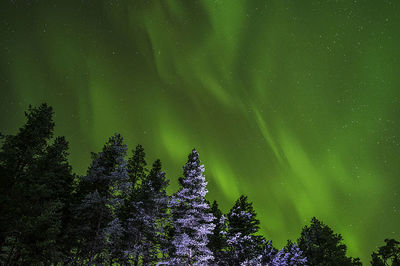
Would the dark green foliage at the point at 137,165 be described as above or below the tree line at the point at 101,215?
above

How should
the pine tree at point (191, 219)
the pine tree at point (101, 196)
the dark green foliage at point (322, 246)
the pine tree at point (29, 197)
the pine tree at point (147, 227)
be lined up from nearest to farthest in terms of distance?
the pine tree at point (29, 197)
the pine tree at point (191, 219)
the pine tree at point (101, 196)
the pine tree at point (147, 227)
the dark green foliage at point (322, 246)

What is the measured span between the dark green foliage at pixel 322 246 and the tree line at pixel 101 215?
10.2 metres

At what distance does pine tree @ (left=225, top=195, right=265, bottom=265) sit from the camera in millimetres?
22219

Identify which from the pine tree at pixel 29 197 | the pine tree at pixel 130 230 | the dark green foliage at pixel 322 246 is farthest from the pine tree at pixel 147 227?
the dark green foliage at pixel 322 246

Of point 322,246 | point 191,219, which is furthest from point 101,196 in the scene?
point 322,246

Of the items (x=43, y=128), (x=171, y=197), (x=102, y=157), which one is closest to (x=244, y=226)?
(x=171, y=197)

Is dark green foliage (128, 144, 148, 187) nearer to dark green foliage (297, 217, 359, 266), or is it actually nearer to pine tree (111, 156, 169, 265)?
pine tree (111, 156, 169, 265)

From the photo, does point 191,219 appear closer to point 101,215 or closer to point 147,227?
point 147,227

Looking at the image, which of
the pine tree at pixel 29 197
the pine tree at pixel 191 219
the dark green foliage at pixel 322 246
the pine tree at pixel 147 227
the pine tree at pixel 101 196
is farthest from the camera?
the dark green foliage at pixel 322 246

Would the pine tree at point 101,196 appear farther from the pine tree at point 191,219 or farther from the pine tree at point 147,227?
the pine tree at point 191,219

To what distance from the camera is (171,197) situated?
76.9ft

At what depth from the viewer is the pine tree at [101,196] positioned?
69.7 ft

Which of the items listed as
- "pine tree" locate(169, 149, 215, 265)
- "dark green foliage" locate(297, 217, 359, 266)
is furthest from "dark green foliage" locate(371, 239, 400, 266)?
"pine tree" locate(169, 149, 215, 265)

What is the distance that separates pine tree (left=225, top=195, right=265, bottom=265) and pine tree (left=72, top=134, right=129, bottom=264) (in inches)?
407
